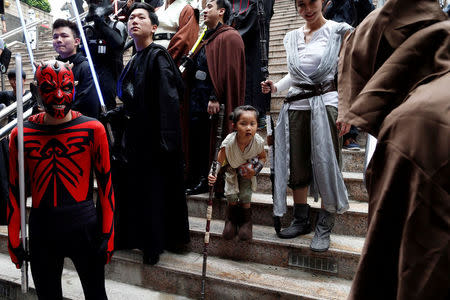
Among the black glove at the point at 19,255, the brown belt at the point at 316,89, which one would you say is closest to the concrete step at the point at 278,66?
the brown belt at the point at 316,89

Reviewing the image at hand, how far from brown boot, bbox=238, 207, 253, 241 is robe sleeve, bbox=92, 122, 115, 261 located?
1.20 meters

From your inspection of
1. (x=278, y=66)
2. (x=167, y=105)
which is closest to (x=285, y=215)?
(x=167, y=105)

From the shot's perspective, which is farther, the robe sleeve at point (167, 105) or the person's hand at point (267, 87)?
the person's hand at point (267, 87)

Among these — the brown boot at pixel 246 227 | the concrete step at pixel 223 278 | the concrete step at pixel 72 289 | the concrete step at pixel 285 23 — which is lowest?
the concrete step at pixel 72 289

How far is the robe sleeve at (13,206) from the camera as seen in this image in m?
1.91

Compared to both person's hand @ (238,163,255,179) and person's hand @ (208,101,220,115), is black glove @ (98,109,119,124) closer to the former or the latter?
person's hand @ (208,101,220,115)

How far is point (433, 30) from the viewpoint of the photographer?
2.39ft

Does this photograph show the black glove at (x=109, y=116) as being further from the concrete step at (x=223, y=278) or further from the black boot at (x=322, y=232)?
the black boot at (x=322, y=232)

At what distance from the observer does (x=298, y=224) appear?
2900mm

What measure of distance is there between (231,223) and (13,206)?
5.45ft

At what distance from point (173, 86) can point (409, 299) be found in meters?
2.41

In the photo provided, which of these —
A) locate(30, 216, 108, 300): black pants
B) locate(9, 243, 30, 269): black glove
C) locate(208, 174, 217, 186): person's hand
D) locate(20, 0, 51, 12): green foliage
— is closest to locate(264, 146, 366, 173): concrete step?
locate(208, 174, 217, 186): person's hand

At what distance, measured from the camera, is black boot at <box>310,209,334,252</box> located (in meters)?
2.62

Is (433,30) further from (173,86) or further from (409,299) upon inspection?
(173,86)
